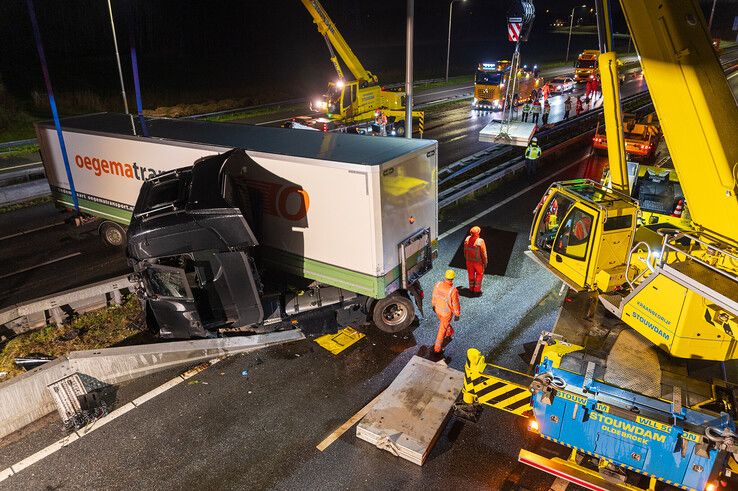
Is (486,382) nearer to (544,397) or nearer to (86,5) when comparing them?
(544,397)

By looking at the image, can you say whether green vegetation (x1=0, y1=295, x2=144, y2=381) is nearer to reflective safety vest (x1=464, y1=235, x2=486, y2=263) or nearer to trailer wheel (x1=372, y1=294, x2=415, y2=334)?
trailer wheel (x1=372, y1=294, x2=415, y2=334)

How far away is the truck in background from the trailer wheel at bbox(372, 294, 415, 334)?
24406 mm

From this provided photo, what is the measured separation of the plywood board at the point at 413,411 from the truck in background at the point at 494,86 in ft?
85.6

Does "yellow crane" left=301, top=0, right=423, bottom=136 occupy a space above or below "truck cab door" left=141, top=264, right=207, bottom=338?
above

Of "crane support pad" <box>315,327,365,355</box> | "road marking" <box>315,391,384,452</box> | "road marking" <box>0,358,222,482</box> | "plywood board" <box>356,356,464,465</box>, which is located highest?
"plywood board" <box>356,356,464,465</box>

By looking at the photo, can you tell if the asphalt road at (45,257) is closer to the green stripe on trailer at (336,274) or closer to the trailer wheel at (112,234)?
the trailer wheel at (112,234)

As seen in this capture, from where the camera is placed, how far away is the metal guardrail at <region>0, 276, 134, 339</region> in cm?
896

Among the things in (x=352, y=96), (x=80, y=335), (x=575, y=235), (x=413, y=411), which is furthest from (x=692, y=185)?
(x=352, y=96)

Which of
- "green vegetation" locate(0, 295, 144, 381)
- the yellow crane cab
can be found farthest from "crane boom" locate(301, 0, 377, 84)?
"green vegetation" locate(0, 295, 144, 381)

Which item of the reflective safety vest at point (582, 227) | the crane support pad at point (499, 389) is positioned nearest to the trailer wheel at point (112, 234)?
the crane support pad at point (499, 389)

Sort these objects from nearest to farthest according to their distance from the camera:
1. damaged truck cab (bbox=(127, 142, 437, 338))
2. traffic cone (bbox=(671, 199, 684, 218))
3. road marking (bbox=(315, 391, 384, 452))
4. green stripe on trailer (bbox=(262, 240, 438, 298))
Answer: road marking (bbox=(315, 391, 384, 452))
damaged truck cab (bbox=(127, 142, 437, 338))
green stripe on trailer (bbox=(262, 240, 438, 298))
traffic cone (bbox=(671, 199, 684, 218))

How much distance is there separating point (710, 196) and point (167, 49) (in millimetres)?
76144

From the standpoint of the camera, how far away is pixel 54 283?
11516 millimetres

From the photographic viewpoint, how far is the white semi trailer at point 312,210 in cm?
811
